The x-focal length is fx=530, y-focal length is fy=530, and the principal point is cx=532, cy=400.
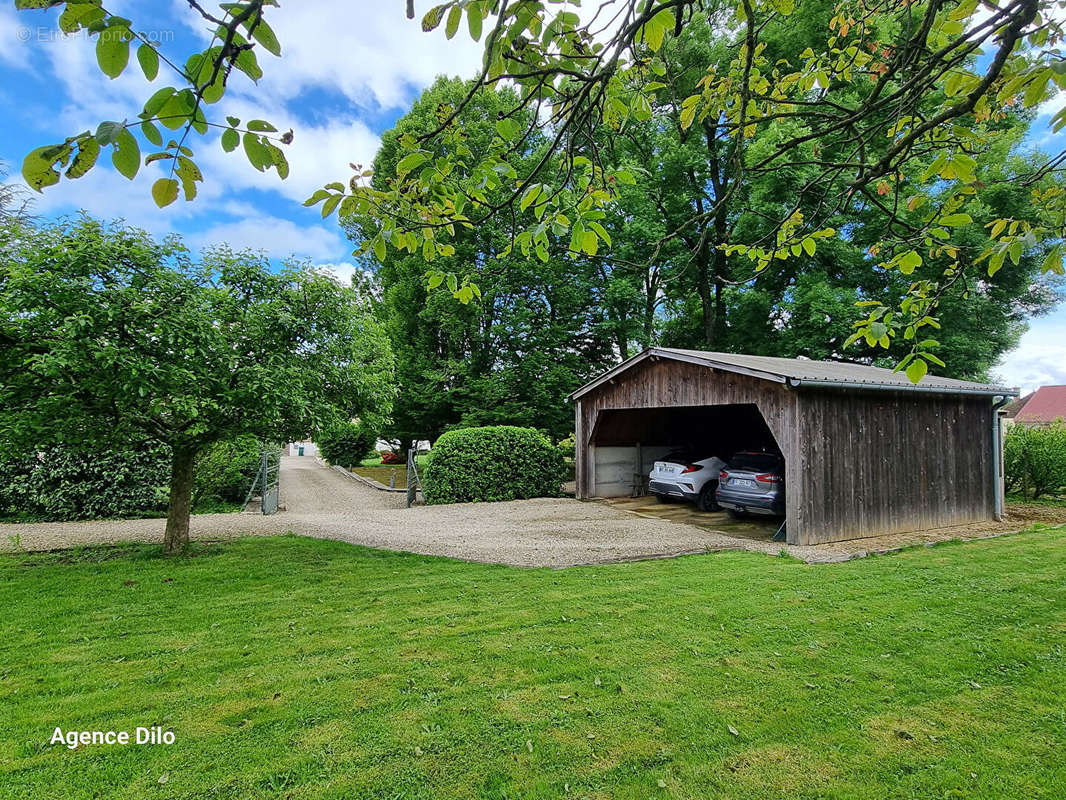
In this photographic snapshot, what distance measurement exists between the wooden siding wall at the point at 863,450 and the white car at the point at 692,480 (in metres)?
1.81

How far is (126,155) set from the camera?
129 centimetres

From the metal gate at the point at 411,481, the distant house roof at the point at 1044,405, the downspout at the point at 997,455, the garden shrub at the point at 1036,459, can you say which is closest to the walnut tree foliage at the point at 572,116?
the downspout at the point at 997,455

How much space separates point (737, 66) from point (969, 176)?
5.45 feet

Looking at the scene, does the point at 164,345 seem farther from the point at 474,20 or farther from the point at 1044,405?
the point at 1044,405

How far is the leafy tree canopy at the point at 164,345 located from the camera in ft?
17.3

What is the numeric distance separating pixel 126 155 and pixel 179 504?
7.17m

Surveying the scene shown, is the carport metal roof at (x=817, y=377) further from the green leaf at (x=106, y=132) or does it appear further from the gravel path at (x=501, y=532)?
the green leaf at (x=106, y=132)

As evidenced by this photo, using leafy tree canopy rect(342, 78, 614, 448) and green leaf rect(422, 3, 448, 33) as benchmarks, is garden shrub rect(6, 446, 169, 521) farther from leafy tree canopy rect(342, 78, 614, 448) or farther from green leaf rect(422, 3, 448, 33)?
green leaf rect(422, 3, 448, 33)

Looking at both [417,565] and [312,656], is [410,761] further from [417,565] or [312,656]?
[417,565]

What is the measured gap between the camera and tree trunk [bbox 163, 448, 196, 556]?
22.8ft

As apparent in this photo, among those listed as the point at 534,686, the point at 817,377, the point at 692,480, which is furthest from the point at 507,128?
the point at 692,480

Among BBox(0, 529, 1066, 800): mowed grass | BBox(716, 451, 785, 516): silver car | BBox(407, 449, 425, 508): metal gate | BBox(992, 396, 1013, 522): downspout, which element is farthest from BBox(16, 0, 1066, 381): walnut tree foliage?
BBox(407, 449, 425, 508): metal gate

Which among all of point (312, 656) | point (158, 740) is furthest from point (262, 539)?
point (158, 740)

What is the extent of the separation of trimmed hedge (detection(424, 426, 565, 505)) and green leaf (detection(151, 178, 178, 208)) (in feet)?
38.4
